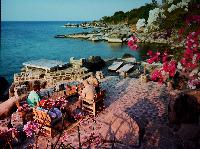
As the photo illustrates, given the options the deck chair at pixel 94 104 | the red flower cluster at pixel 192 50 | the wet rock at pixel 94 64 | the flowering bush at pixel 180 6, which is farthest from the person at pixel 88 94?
the wet rock at pixel 94 64

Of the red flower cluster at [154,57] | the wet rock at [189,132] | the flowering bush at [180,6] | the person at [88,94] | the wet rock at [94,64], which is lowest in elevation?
the wet rock at [94,64]

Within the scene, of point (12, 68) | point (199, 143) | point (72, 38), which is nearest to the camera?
point (199, 143)

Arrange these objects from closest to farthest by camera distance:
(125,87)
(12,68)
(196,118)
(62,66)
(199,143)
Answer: (199,143) → (196,118) → (125,87) → (62,66) → (12,68)

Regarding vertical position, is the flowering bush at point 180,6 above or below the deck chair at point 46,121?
above

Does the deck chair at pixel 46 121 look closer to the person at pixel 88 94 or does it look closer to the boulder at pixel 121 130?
the boulder at pixel 121 130

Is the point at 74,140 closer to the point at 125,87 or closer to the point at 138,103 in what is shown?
the point at 138,103

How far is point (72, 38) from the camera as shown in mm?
100812

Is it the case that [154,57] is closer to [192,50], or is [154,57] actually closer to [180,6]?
[192,50]

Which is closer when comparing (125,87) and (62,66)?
(125,87)

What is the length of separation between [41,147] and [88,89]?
3.52 metres

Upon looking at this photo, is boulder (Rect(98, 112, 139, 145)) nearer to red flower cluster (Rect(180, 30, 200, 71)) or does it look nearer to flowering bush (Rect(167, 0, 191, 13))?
red flower cluster (Rect(180, 30, 200, 71))

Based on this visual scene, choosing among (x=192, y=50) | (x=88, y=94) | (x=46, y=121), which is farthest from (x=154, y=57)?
(x=46, y=121)

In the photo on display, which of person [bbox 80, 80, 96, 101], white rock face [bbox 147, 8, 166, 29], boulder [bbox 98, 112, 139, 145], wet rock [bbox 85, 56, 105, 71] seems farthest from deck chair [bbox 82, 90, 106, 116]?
wet rock [bbox 85, 56, 105, 71]

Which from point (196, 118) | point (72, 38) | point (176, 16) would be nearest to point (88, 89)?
point (196, 118)
